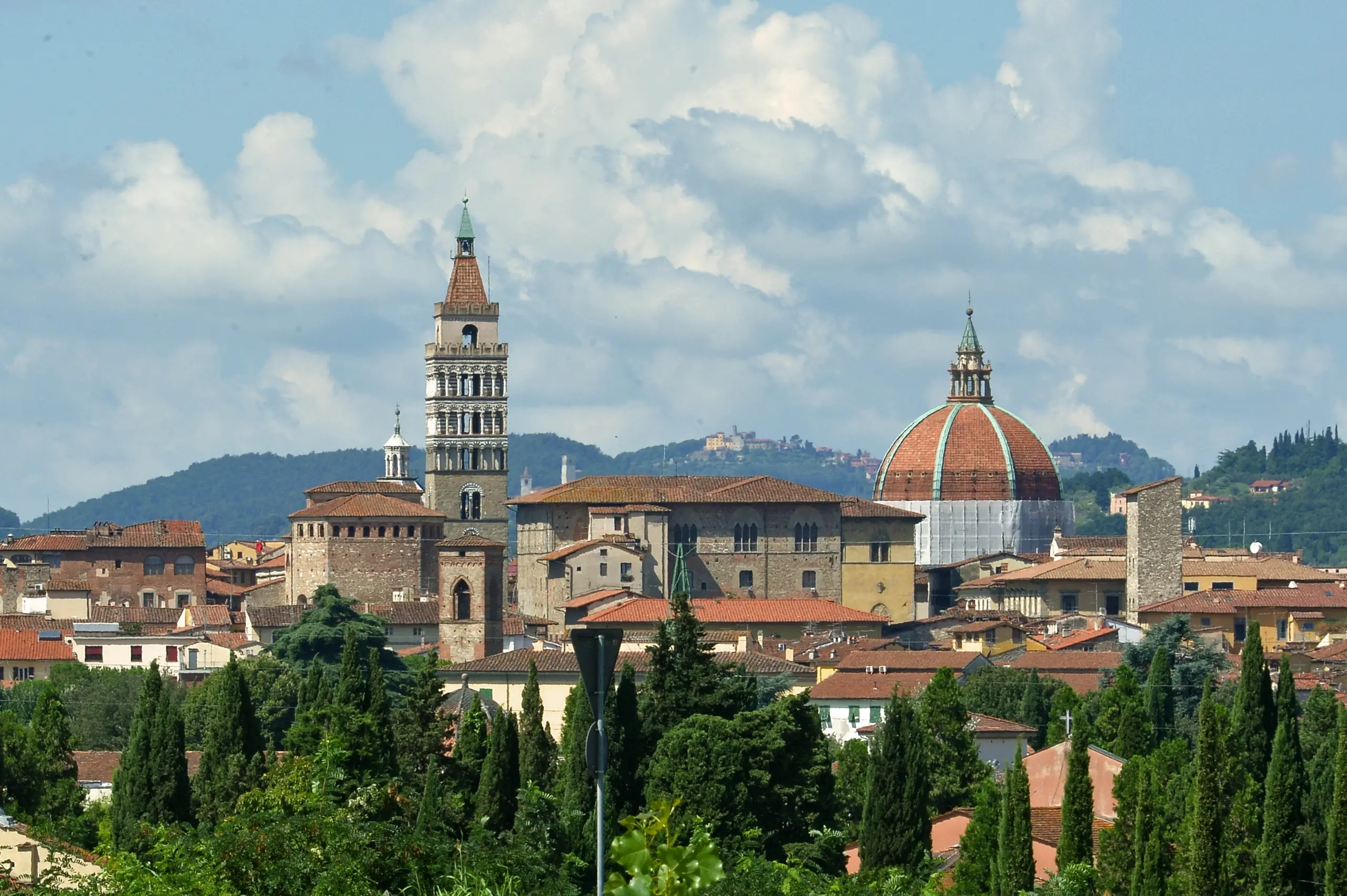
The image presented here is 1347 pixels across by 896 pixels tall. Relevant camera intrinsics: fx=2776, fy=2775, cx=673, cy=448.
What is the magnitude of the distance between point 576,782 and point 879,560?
58.9 m

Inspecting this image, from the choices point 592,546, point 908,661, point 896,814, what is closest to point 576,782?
point 896,814

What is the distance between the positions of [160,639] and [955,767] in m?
43.2

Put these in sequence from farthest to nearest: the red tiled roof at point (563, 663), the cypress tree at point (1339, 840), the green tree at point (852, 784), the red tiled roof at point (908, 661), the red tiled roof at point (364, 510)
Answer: the red tiled roof at point (364, 510)
the red tiled roof at point (908, 661)
the red tiled roof at point (563, 663)
the green tree at point (852, 784)
the cypress tree at point (1339, 840)

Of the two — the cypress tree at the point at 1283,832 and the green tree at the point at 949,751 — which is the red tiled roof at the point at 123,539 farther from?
the cypress tree at the point at 1283,832

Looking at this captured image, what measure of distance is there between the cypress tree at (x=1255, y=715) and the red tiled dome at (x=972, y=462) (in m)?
73.4

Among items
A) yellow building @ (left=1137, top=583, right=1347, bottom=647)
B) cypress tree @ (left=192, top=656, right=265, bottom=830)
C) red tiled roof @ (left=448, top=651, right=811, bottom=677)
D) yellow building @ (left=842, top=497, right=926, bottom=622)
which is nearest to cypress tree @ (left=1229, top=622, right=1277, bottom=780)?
cypress tree @ (left=192, top=656, right=265, bottom=830)

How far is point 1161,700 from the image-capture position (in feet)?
177

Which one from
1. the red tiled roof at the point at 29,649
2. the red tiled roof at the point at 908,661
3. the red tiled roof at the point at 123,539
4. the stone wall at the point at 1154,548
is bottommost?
the red tiled roof at the point at 908,661

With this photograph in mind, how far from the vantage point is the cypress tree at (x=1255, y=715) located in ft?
138

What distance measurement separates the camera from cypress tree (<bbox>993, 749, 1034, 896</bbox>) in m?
33.0

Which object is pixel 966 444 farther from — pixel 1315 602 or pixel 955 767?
pixel 955 767

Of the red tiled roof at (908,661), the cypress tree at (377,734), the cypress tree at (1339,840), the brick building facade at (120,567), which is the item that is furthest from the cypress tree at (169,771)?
the brick building facade at (120,567)

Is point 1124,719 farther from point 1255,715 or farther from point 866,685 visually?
point 866,685

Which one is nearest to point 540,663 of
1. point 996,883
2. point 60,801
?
point 60,801
